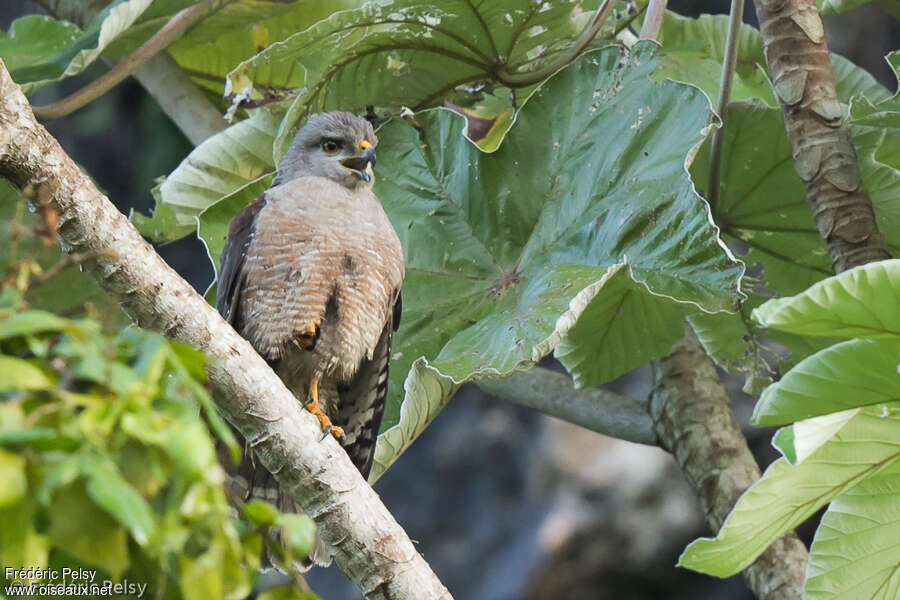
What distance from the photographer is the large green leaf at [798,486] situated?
137cm

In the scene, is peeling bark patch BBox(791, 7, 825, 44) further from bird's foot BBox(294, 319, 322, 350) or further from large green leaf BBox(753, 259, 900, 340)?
bird's foot BBox(294, 319, 322, 350)

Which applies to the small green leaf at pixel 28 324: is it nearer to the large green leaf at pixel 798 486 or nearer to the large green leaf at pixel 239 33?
the large green leaf at pixel 798 486

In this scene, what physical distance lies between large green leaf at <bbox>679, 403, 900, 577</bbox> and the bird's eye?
47.0 inches

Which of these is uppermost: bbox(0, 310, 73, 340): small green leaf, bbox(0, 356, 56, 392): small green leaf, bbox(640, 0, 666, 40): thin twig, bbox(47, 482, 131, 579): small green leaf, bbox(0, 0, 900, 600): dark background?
bbox(0, 310, 73, 340): small green leaf

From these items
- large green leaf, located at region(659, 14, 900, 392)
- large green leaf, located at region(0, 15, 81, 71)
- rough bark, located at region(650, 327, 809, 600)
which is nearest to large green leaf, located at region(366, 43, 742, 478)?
rough bark, located at region(650, 327, 809, 600)

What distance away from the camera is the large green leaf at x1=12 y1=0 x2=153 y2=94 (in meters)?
2.03

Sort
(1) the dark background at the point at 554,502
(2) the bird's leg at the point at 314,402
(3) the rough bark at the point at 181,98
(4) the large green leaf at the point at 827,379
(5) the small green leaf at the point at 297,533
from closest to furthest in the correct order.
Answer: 1. (5) the small green leaf at the point at 297,533
2. (4) the large green leaf at the point at 827,379
3. (2) the bird's leg at the point at 314,402
4. (3) the rough bark at the point at 181,98
5. (1) the dark background at the point at 554,502

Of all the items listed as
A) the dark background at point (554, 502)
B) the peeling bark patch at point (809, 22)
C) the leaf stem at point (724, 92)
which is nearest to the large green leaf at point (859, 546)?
the leaf stem at point (724, 92)

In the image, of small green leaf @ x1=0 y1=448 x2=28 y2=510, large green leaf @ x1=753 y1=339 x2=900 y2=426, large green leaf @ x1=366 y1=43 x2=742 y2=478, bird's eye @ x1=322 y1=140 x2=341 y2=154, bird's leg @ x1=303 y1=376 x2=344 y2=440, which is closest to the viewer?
small green leaf @ x1=0 y1=448 x2=28 y2=510

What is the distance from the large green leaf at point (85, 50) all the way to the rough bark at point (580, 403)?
106cm

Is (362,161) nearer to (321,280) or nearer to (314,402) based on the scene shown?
(321,280)

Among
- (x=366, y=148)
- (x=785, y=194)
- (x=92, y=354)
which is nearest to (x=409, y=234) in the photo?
(x=366, y=148)

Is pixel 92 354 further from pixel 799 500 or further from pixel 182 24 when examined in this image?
pixel 182 24

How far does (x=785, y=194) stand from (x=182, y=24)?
134cm
